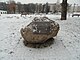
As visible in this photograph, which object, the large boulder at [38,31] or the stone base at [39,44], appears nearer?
the large boulder at [38,31]

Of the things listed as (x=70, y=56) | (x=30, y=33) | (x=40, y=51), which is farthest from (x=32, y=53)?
(x=70, y=56)

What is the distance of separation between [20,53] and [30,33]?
105 centimetres

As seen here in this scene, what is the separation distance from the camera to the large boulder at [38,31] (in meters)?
7.72

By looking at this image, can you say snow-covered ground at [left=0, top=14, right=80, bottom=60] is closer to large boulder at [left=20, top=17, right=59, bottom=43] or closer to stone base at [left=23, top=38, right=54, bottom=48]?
stone base at [left=23, top=38, right=54, bottom=48]

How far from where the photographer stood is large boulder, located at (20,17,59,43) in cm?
772

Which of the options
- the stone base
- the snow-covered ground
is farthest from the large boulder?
the snow-covered ground

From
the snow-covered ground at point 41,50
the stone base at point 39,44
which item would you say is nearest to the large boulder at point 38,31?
the stone base at point 39,44

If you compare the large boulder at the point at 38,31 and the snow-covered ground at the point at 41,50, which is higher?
the large boulder at the point at 38,31

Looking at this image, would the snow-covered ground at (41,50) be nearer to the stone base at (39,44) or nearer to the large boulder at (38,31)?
the stone base at (39,44)

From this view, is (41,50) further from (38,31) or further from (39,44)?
(38,31)

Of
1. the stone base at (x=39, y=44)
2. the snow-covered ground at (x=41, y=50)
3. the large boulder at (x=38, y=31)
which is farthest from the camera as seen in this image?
the stone base at (x=39, y=44)

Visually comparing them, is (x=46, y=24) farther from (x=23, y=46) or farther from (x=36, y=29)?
(x=23, y=46)

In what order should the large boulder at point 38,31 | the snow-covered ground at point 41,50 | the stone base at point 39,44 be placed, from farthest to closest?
the stone base at point 39,44
the large boulder at point 38,31
the snow-covered ground at point 41,50

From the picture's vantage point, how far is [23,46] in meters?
8.00
